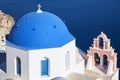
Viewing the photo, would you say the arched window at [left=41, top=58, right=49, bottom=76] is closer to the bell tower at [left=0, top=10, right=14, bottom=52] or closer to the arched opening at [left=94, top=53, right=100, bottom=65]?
the arched opening at [left=94, top=53, right=100, bottom=65]

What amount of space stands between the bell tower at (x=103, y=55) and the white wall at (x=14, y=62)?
5046 mm

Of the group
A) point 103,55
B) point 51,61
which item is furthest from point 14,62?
point 103,55

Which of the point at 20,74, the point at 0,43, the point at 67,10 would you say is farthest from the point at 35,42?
the point at 67,10

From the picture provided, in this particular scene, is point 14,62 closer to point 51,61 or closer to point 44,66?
point 44,66

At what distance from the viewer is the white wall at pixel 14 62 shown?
642 inches

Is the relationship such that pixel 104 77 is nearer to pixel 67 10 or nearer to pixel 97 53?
pixel 97 53

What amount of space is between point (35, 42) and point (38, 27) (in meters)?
0.75

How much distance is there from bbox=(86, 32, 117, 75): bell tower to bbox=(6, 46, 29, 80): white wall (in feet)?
16.6

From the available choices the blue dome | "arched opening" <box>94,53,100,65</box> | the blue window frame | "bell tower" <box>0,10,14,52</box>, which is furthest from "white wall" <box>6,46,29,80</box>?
"bell tower" <box>0,10,14,52</box>

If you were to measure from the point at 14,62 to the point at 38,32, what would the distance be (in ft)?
6.30

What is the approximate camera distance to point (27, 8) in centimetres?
5550

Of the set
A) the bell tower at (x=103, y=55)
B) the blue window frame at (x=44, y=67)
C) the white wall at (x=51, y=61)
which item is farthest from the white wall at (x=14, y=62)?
the bell tower at (x=103, y=55)

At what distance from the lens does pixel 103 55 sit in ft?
67.1

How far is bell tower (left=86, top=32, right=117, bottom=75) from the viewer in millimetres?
19848
